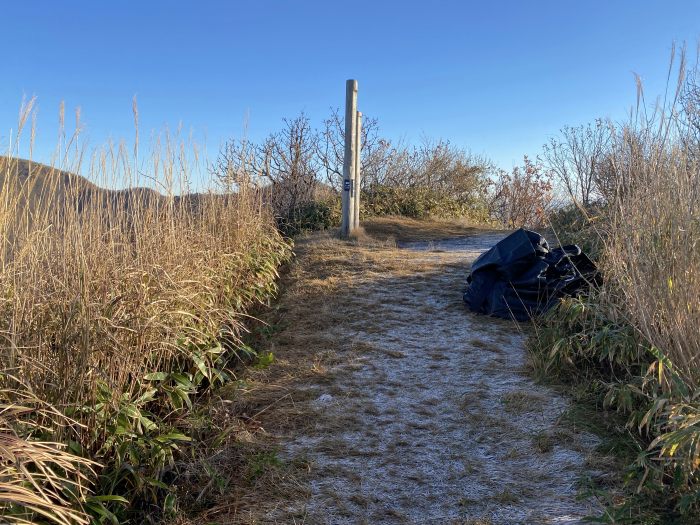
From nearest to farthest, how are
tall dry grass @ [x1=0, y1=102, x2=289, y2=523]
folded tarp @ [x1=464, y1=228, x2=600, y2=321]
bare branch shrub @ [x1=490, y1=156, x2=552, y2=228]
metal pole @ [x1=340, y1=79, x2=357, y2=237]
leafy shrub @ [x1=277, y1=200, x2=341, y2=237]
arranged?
tall dry grass @ [x1=0, y1=102, x2=289, y2=523], folded tarp @ [x1=464, y1=228, x2=600, y2=321], metal pole @ [x1=340, y1=79, x2=357, y2=237], leafy shrub @ [x1=277, y1=200, x2=341, y2=237], bare branch shrub @ [x1=490, y1=156, x2=552, y2=228]

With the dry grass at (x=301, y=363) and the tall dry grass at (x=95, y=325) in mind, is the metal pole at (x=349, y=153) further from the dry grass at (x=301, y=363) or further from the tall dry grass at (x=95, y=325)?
the tall dry grass at (x=95, y=325)

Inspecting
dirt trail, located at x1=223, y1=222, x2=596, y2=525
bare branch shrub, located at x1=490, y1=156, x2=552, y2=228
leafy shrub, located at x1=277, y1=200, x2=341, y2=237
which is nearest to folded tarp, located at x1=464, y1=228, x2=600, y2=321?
dirt trail, located at x1=223, y1=222, x2=596, y2=525


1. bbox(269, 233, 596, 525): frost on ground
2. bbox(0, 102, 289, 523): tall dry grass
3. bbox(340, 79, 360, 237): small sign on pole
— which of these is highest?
Result: bbox(340, 79, 360, 237): small sign on pole

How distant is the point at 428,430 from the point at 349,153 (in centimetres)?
599

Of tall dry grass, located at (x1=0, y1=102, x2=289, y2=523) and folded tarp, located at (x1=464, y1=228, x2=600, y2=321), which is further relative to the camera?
folded tarp, located at (x1=464, y1=228, x2=600, y2=321)

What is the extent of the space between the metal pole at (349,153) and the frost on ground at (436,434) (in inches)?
155

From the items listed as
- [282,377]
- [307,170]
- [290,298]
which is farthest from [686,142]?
[307,170]

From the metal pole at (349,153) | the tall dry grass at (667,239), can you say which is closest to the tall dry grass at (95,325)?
the tall dry grass at (667,239)

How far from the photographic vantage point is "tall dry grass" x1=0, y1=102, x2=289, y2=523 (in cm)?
213

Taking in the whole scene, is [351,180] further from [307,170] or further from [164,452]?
[164,452]

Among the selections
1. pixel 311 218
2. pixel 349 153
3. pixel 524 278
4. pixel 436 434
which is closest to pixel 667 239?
pixel 436 434

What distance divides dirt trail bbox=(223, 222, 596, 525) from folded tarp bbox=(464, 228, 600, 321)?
0.19 metres

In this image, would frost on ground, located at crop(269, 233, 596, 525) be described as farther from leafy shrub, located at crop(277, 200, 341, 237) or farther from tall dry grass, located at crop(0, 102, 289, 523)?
leafy shrub, located at crop(277, 200, 341, 237)

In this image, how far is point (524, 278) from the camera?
15.8ft
